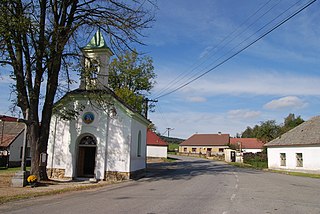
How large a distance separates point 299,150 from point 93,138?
902 inches

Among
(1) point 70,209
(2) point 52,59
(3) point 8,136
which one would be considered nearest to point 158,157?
(3) point 8,136

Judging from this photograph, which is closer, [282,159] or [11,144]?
[11,144]

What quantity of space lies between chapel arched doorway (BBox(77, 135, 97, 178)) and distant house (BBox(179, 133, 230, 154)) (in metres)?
70.7

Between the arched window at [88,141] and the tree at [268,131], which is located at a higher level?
→ the tree at [268,131]

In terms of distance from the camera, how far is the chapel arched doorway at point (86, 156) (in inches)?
890

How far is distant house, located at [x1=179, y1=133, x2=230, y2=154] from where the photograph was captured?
302 ft

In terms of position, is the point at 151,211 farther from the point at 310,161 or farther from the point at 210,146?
the point at 210,146

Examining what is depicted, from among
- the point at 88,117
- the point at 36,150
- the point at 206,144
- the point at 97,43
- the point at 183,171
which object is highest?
the point at 97,43

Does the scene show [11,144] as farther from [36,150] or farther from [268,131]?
[268,131]

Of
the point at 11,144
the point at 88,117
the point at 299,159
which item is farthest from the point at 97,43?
the point at 299,159

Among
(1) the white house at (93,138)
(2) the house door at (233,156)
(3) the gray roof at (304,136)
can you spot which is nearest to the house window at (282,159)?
(3) the gray roof at (304,136)

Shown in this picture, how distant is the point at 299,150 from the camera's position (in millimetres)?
33969

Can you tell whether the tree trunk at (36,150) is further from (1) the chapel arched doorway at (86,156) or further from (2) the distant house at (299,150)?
(2) the distant house at (299,150)

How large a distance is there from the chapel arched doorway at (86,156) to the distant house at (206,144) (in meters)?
70.7
